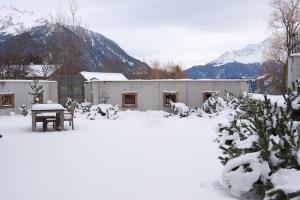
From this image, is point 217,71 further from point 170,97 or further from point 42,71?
point 170,97

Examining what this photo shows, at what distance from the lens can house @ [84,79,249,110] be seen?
2078cm

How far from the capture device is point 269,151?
203 inches

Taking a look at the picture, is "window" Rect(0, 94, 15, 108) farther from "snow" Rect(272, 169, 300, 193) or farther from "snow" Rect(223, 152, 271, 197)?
"snow" Rect(272, 169, 300, 193)

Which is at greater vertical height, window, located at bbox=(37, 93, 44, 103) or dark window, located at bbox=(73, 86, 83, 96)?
dark window, located at bbox=(73, 86, 83, 96)

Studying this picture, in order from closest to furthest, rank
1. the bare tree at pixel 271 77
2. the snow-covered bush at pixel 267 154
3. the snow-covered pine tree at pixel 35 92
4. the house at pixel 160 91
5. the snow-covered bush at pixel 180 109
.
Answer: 1. the snow-covered bush at pixel 267 154
2. the snow-covered pine tree at pixel 35 92
3. the snow-covered bush at pixel 180 109
4. the house at pixel 160 91
5. the bare tree at pixel 271 77

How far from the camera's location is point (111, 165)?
24.7 feet

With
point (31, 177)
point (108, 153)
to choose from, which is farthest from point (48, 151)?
point (31, 177)

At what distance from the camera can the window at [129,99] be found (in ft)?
69.1

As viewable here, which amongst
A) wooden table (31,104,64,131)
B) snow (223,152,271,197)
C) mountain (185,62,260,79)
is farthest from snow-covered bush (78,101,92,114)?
mountain (185,62,260,79)

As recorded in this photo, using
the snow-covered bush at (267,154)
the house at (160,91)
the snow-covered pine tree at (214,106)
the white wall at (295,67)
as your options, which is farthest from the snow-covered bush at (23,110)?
the snow-covered bush at (267,154)

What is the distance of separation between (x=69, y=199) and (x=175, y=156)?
352cm

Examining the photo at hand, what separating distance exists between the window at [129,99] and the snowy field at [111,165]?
27.0 feet

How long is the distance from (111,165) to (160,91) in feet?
45.0

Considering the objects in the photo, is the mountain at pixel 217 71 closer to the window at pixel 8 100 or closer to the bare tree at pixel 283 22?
the bare tree at pixel 283 22
